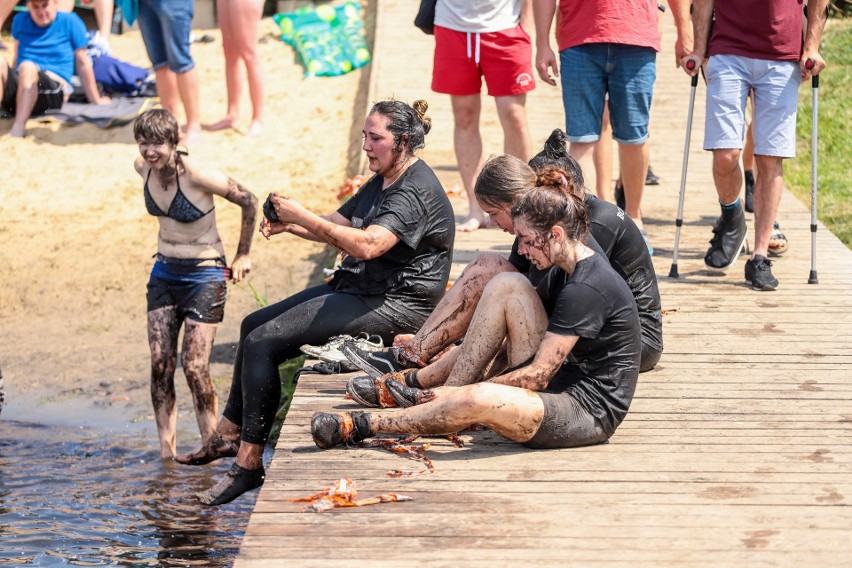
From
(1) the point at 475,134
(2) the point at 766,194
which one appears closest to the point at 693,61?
(2) the point at 766,194

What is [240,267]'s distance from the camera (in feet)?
22.6

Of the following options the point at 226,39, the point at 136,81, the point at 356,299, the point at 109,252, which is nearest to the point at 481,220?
the point at 356,299

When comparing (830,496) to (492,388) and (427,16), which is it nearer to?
(492,388)

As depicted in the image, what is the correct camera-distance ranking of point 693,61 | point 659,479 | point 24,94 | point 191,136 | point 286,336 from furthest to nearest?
point 24,94
point 191,136
point 693,61
point 286,336
point 659,479

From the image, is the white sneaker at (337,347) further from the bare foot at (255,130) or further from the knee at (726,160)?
the bare foot at (255,130)

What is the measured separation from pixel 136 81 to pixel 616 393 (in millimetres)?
9197

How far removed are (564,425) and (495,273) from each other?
0.88 metres

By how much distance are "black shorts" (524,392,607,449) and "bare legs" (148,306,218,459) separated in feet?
8.24

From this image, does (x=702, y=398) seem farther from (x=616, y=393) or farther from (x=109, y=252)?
(x=109, y=252)

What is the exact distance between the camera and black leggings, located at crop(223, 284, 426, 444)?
5828mm

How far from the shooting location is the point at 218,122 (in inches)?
484

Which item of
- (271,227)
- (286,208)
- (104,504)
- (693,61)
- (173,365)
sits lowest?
(104,504)

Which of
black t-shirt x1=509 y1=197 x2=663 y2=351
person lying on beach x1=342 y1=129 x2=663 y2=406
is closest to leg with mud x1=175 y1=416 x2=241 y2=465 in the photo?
person lying on beach x1=342 y1=129 x2=663 y2=406

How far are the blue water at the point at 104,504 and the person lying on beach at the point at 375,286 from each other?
32 centimetres
